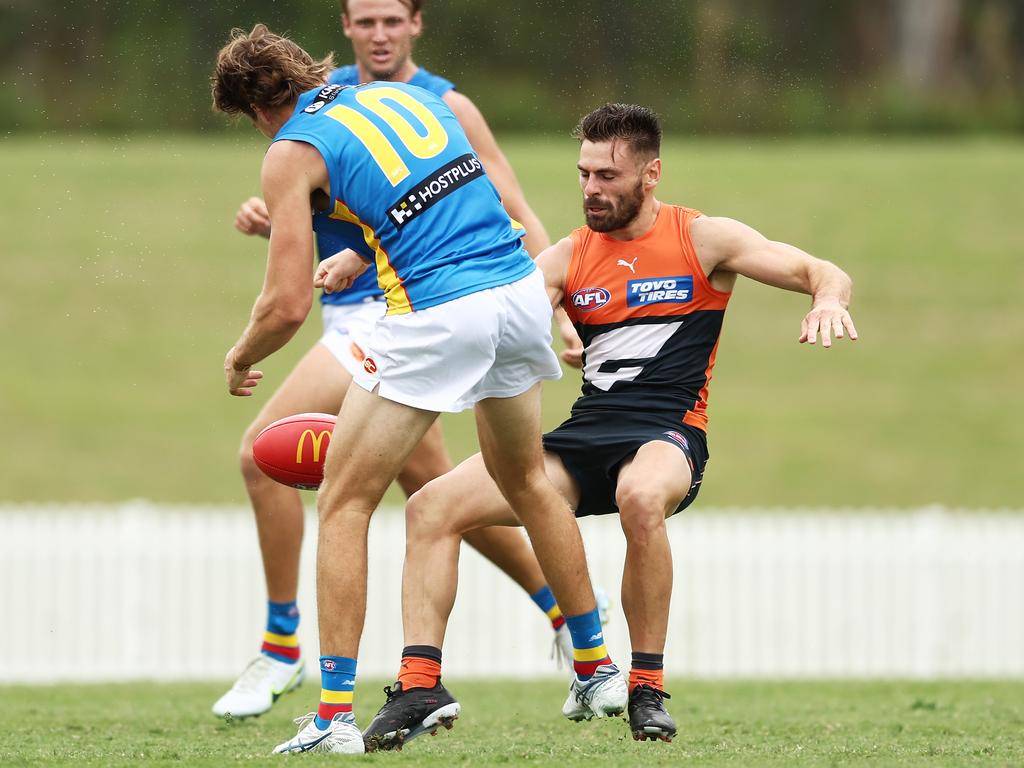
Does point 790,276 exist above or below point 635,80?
below

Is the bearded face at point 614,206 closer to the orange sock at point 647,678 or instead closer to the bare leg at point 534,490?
the bare leg at point 534,490

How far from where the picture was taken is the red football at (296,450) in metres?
5.35

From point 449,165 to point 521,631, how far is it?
7.98 meters

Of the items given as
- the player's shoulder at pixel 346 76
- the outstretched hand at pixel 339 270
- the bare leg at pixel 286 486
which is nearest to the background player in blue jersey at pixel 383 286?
the outstretched hand at pixel 339 270

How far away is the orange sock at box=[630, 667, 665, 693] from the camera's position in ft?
16.9

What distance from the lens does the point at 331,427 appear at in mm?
5395

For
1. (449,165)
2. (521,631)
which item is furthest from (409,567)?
(521,631)

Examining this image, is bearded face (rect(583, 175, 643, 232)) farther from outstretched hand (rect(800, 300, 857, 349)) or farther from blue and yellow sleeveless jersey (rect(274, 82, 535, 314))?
outstretched hand (rect(800, 300, 857, 349))

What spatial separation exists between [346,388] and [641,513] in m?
1.65

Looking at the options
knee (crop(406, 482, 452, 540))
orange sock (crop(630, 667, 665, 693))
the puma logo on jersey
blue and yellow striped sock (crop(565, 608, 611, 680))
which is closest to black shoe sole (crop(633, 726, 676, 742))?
orange sock (crop(630, 667, 665, 693))

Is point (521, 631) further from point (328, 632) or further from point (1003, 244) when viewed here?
point (1003, 244)

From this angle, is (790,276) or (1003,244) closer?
(790,276)

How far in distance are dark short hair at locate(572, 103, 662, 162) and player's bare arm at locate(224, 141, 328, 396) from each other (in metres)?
1.12

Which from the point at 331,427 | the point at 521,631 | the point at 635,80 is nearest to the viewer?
the point at 331,427
